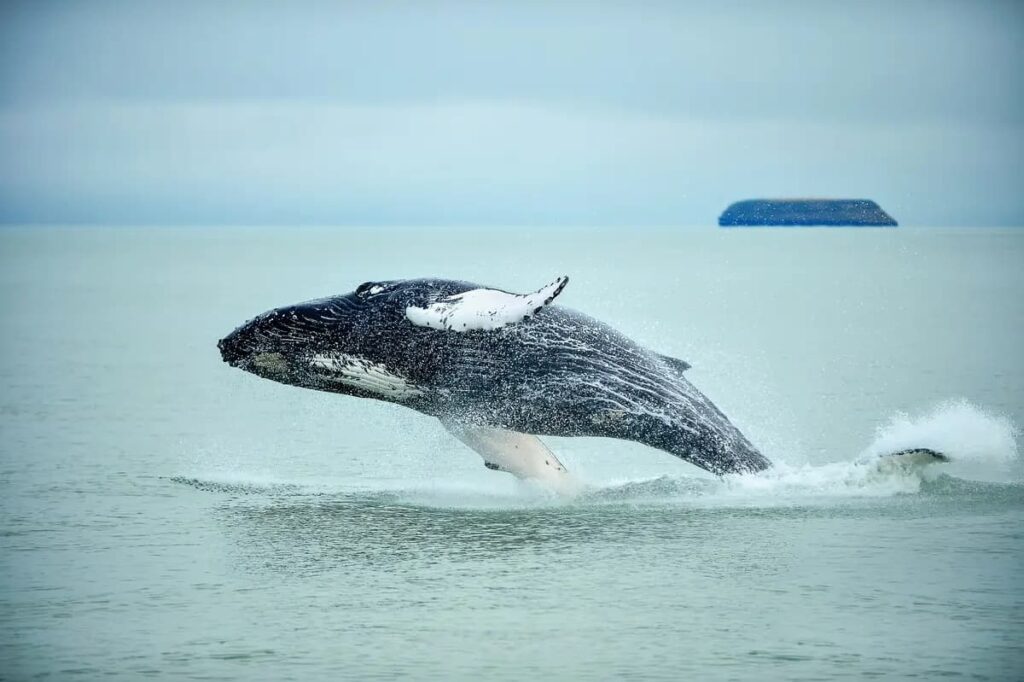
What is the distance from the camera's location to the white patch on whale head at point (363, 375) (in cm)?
1506

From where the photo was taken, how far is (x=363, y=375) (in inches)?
595

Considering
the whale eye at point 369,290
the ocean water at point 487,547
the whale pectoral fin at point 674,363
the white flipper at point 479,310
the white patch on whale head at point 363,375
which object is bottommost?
the ocean water at point 487,547

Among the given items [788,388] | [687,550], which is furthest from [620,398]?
[788,388]

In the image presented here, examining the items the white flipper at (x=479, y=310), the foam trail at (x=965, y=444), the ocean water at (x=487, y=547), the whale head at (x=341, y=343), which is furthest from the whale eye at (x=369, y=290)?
the foam trail at (x=965, y=444)

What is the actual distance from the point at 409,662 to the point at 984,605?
15.1ft

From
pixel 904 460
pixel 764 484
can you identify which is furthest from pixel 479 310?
pixel 904 460

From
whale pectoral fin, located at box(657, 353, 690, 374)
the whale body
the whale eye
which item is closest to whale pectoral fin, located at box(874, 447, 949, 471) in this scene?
the whale body

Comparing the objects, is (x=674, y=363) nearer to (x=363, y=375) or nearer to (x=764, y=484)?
(x=764, y=484)

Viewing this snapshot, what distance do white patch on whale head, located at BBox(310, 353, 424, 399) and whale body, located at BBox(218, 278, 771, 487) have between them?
13mm

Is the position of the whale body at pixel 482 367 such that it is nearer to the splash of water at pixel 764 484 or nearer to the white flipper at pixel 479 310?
the white flipper at pixel 479 310

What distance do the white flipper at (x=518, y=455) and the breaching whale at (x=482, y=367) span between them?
0.02 metres

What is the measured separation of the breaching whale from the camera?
14750mm

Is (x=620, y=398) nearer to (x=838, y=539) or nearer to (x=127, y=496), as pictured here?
(x=838, y=539)

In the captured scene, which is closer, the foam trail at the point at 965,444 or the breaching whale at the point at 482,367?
the breaching whale at the point at 482,367
